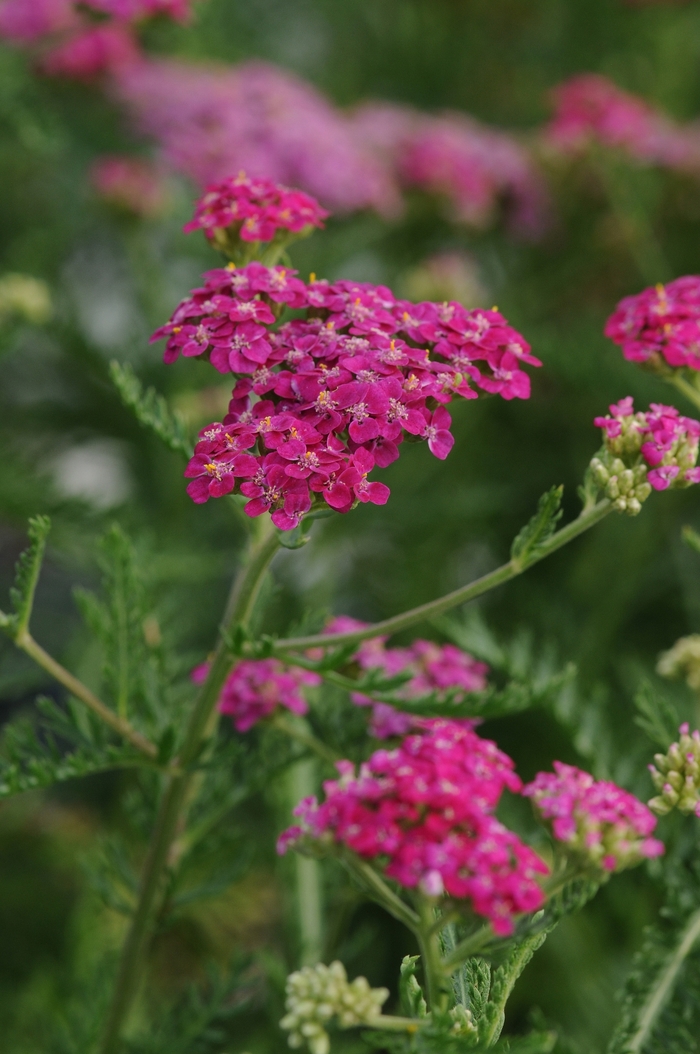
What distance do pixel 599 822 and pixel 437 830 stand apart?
11 centimetres

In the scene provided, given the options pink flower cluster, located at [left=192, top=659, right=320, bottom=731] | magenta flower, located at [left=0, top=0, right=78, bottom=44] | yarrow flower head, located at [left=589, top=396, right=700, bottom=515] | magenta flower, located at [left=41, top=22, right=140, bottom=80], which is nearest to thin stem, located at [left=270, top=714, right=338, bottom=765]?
pink flower cluster, located at [left=192, top=659, right=320, bottom=731]

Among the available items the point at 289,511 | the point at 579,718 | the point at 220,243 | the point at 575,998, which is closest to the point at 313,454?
the point at 289,511

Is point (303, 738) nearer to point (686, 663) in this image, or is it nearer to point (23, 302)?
point (686, 663)

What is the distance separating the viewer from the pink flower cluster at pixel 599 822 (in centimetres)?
66

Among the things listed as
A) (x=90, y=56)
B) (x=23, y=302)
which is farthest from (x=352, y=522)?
(x=90, y=56)

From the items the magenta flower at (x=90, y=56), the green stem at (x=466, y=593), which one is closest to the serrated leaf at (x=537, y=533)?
the green stem at (x=466, y=593)

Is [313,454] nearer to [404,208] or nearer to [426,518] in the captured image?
[426,518]

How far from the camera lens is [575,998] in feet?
4.11

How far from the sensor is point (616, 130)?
1896mm

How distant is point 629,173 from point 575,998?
4.49 feet

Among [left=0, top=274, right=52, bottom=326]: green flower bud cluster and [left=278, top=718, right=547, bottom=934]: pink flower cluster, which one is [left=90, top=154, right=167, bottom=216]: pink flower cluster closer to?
[left=0, top=274, right=52, bottom=326]: green flower bud cluster

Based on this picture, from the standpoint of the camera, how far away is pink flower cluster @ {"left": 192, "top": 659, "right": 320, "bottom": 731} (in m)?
0.97

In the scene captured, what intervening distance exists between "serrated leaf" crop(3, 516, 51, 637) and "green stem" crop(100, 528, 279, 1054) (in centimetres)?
15

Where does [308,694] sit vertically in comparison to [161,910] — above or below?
above
